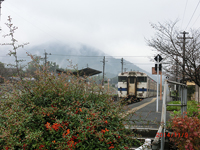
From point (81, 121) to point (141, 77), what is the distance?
1708 cm

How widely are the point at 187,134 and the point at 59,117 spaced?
207 cm

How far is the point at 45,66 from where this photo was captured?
387cm

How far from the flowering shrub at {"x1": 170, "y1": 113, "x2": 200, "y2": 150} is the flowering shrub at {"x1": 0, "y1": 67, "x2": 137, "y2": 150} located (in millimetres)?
818

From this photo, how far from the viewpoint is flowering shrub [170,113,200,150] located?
3.18 m

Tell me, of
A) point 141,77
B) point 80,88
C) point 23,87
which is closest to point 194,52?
point 141,77

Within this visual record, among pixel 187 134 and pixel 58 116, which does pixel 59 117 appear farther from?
pixel 187 134

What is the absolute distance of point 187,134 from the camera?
336 centimetres

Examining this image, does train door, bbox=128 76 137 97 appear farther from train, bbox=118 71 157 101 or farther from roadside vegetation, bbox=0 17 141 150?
roadside vegetation, bbox=0 17 141 150

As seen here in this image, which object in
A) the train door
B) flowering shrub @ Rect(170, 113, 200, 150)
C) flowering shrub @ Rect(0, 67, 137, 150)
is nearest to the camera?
flowering shrub @ Rect(0, 67, 137, 150)

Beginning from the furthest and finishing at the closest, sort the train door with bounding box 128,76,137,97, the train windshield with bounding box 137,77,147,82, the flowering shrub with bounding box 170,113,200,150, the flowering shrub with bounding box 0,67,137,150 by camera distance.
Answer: the train door with bounding box 128,76,137,97 → the train windshield with bounding box 137,77,147,82 → the flowering shrub with bounding box 170,113,200,150 → the flowering shrub with bounding box 0,67,137,150

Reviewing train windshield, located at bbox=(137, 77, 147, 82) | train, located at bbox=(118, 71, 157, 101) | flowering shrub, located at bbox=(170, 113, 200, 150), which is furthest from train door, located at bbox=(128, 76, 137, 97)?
flowering shrub, located at bbox=(170, 113, 200, 150)

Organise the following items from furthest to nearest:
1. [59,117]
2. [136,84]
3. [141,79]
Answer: [136,84] < [141,79] < [59,117]

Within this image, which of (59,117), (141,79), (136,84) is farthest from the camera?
(136,84)

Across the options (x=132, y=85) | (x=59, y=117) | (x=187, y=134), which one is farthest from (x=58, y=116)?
(x=132, y=85)
